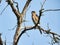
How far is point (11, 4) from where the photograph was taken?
7.62 metres

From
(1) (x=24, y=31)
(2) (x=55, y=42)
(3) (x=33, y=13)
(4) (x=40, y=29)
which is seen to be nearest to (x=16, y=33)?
(1) (x=24, y=31)

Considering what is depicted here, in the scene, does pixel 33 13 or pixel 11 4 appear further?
pixel 33 13

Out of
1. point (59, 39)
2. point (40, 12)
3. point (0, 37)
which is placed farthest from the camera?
point (59, 39)

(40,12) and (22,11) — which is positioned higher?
(40,12)

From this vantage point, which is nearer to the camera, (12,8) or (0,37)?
(0,37)

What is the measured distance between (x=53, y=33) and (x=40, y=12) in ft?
5.62

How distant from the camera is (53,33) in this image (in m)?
7.59

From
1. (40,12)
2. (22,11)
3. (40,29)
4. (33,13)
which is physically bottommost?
(33,13)

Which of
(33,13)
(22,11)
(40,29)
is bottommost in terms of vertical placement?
(33,13)

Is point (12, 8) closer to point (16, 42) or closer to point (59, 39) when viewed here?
point (16, 42)

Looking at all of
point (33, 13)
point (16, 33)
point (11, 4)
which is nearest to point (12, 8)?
point (11, 4)

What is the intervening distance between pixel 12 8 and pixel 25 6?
0.49 m

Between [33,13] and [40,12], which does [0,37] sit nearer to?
[40,12]

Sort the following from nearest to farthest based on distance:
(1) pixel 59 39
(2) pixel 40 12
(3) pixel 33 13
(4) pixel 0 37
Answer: (2) pixel 40 12 < (4) pixel 0 37 < (1) pixel 59 39 < (3) pixel 33 13
